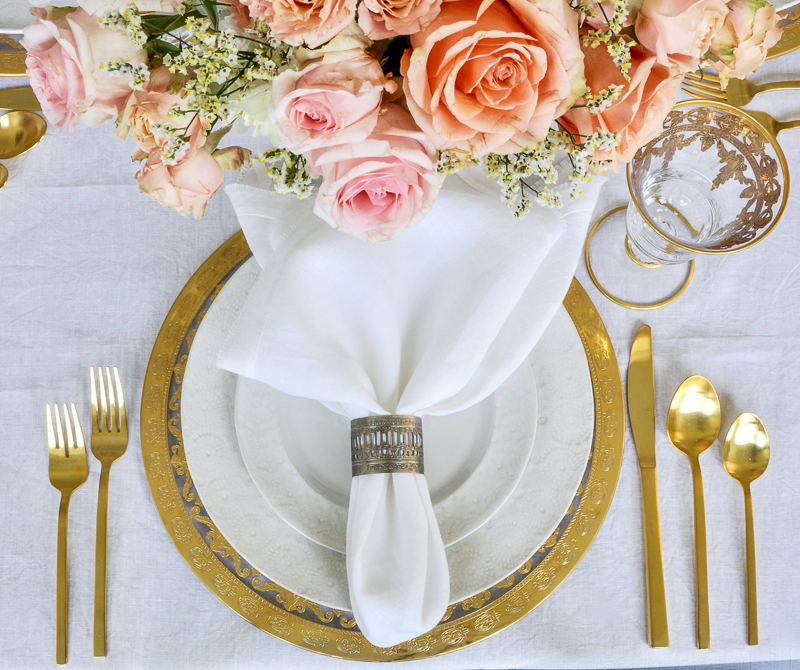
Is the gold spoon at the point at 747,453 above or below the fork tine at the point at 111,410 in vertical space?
below

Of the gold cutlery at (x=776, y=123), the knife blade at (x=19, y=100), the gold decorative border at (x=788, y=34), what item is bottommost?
the gold cutlery at (x=776, y=123)

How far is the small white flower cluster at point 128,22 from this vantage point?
35cm

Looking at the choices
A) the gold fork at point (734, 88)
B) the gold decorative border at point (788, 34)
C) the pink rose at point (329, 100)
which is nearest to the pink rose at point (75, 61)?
the pink rose at point (329, 100)

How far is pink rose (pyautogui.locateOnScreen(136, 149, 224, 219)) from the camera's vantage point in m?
0.41

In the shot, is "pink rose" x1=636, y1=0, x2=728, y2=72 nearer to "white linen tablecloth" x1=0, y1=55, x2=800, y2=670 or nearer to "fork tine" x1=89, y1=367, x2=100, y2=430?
"white linen tablecloth" x1=0, y1=55, x2=800, y2=670

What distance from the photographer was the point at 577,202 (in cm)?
56

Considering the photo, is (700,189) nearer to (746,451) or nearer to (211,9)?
(746,451)

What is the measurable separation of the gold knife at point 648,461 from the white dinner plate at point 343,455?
134mm

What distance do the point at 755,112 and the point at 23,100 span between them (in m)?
0.88

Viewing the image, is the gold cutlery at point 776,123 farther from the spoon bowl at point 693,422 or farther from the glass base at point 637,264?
the spoon bowl at point 693,422

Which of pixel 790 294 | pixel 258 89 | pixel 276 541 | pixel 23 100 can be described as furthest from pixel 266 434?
pixel 790 294

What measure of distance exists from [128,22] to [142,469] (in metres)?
0.48

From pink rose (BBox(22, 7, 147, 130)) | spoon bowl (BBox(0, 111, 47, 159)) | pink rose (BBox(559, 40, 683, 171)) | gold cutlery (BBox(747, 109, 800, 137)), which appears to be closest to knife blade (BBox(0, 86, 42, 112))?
spoon bowl (BBox(0, 111, 47, 159))

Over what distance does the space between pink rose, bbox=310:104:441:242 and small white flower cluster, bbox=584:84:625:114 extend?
0.33ft
